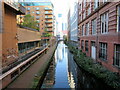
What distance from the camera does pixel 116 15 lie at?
954 centimetres

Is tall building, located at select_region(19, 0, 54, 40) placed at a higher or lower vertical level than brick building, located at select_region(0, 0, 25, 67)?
higher

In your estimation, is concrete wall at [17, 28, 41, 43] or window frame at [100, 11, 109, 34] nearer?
window frame at [100, 11, 109, 34]

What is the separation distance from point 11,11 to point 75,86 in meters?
11.0

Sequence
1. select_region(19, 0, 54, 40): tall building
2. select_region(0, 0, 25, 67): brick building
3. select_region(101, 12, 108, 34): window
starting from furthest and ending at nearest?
select_region(19, 0, 54, 40): tall building < select_region(101, 12, 108, 34): window < select_region(0, 0, 25, 67): brick building

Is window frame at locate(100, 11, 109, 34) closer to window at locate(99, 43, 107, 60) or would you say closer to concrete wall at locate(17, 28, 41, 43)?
window at locate(99, 43, 107, 60)

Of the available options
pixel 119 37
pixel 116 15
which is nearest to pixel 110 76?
pixel 119 37

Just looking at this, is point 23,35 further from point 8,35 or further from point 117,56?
point 117,56

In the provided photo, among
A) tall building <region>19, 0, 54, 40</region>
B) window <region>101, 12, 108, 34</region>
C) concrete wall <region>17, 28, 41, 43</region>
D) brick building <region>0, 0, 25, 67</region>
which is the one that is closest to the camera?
brick building <region>0, 0, 25, 67</region>

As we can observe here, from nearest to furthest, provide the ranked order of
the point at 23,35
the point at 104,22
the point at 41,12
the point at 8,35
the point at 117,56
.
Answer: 1. the point at 117,56
2. the point at 104,22
3. the point at 8,35
4. the point at 23,35
5. the point at 41,12

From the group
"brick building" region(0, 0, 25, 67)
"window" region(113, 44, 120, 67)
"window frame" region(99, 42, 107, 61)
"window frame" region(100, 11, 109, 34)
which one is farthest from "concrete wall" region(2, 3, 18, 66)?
"window frame" region(100, 11, 109, 34)

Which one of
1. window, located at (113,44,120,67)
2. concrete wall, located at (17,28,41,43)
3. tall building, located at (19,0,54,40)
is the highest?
tall building, located at (19,0,54,40)

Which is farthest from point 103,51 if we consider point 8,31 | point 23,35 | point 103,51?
point 23,35

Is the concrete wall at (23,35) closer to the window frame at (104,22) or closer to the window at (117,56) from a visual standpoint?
the window frame at (104,22)

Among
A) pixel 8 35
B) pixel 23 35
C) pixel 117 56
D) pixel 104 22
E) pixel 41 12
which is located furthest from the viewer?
pixel 41 12
